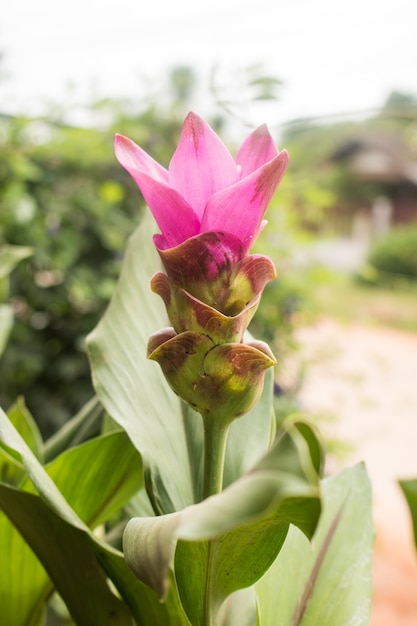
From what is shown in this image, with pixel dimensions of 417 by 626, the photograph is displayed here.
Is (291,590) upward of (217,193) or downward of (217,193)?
downward

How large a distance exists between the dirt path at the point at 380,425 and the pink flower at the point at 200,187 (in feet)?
0.47

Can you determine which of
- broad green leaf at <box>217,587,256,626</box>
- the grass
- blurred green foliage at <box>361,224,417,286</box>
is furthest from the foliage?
blurred green foliage at <box>361,224,417,286</box>

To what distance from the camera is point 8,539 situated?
35 centimetres

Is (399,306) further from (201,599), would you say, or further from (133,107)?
(201,599)

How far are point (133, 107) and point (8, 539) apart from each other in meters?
1.13

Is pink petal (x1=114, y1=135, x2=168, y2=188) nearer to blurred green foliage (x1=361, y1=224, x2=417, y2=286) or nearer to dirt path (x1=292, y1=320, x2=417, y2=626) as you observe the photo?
dirt path (x1=292, y1=320, x2=417, y2=626)

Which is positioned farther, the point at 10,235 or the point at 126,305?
the point at 10,235

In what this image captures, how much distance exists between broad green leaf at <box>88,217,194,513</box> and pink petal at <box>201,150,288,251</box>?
109mm

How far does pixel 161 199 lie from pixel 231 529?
107 mm

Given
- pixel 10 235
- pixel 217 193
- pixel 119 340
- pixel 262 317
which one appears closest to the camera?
pixel 217 193

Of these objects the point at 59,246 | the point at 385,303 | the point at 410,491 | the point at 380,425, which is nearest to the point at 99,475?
the point at 410,491

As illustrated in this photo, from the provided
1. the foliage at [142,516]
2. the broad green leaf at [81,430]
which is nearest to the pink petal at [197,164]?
the foliage at [142,516]

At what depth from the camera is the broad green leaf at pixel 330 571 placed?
0.29m

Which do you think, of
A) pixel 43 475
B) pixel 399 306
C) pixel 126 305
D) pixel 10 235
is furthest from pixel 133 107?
pixel 399 306
